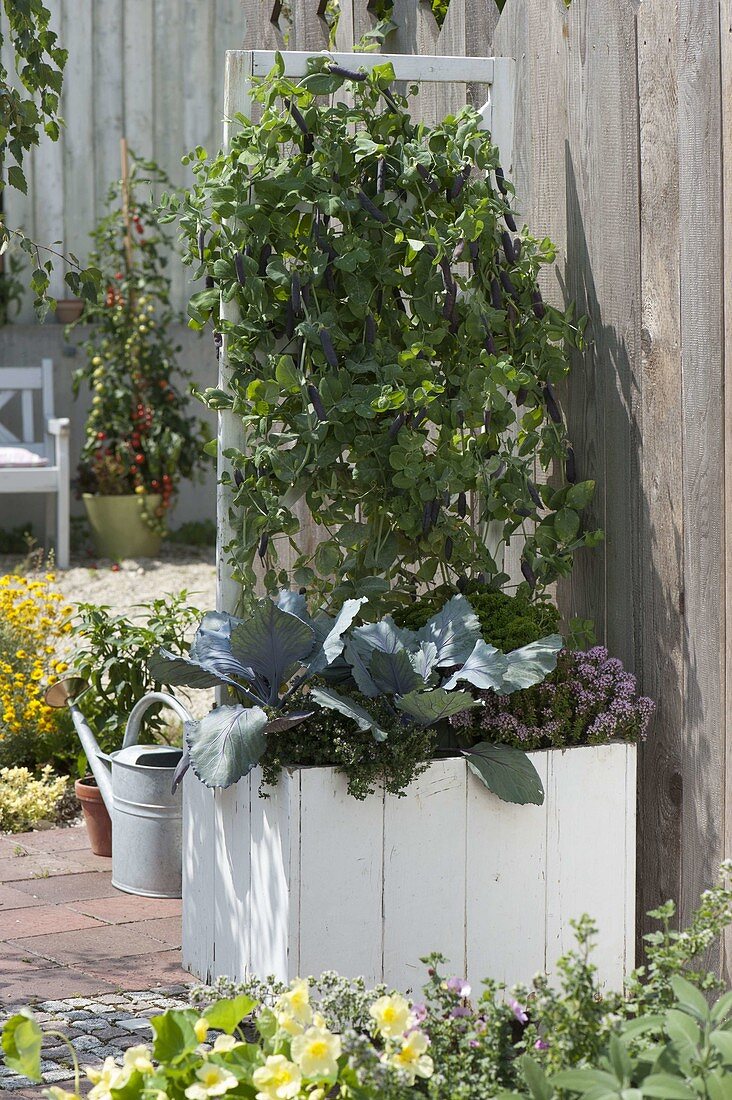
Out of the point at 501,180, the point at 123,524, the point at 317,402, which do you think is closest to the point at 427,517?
the point at 317,402

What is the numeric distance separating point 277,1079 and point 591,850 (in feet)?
3.63

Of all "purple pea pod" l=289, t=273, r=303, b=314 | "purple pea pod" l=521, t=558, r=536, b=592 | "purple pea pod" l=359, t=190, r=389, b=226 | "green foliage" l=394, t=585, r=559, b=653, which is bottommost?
"green foliage" l=394, t=585, r=559, b=653

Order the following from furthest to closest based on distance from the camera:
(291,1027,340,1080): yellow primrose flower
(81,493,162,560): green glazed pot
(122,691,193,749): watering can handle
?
(81,493,162,560): green glazed pot → (122,691,193,749): watering can handle → (291,1027,340,1080): yellow primrose flower

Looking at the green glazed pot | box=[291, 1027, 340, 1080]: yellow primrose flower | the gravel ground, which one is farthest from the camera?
the green glazed pot

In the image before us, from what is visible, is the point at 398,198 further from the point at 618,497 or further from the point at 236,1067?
the point at 236,1067

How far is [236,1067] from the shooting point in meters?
1.65

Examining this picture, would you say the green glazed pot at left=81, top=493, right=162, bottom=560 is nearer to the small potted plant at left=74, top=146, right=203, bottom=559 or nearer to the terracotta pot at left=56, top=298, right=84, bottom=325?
the small potted plant at left=74, top=146, right=203, bottom=559

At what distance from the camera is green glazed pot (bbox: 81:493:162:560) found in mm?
7531

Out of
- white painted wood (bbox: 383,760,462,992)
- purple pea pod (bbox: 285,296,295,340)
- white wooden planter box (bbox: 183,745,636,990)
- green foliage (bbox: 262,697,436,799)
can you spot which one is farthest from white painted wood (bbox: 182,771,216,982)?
purple pea pod (bbox: 285,296,295,340)

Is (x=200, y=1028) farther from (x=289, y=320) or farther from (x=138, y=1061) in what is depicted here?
(x=289, y=320)

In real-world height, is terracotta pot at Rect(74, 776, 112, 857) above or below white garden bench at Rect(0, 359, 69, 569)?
below

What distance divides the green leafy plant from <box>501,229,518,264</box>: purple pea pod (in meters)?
4.86

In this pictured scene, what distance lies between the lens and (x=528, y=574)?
279 cm

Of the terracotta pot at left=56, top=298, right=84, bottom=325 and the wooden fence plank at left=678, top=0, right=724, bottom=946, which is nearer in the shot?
the wooden fence plank at left=678, top=0, right=724, bottom=946
